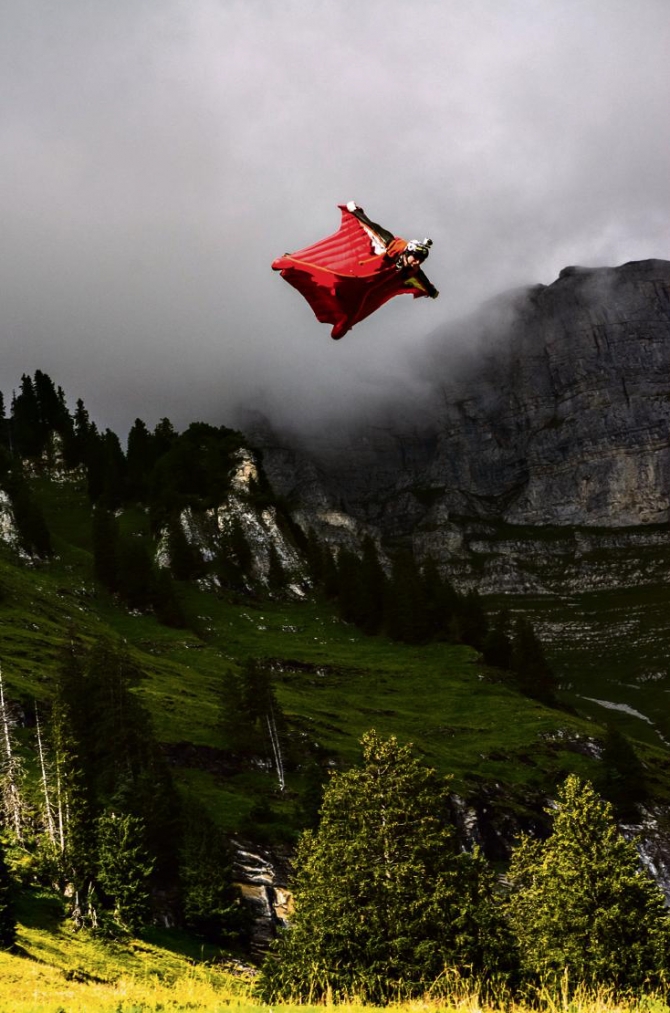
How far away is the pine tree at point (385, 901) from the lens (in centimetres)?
2586

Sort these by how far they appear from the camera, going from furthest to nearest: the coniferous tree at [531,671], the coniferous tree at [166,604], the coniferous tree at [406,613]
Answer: the coniferous tree at [406,613], the coniferous tree at [166,604], the coniferous tree at [531,671]

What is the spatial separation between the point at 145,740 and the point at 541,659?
86.4m

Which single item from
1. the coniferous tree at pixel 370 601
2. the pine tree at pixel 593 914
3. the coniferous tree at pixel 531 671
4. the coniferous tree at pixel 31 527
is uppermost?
the coniferous tree at pixel 31 527

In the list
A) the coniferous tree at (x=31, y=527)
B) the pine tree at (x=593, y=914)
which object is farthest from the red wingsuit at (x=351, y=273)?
the coniferous tree at (x=31, y=527)

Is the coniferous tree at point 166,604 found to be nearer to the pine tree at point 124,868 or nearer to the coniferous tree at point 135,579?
the coniferous tree at point 135,579

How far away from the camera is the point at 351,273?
59.6ft

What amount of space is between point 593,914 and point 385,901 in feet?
25.8

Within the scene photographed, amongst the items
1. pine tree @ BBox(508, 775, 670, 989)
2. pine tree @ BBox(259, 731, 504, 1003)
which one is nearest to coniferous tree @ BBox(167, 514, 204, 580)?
pine tree @ BBox(259, 731, 504, 1003)

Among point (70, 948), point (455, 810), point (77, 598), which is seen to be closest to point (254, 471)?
point (77, 598)

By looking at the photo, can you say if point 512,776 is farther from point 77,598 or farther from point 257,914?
point 77,598

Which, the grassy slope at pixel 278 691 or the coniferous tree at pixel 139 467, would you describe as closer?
the grassy slope at pixel 278 691

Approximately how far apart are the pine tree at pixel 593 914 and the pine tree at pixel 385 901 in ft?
8.60

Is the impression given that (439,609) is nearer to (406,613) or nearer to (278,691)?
(406,613)

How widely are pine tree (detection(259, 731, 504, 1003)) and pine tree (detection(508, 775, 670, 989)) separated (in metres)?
2.62
